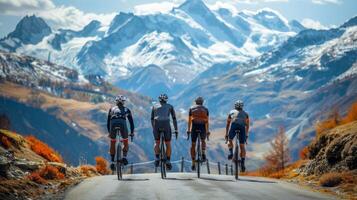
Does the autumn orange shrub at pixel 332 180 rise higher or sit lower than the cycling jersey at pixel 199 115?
lower

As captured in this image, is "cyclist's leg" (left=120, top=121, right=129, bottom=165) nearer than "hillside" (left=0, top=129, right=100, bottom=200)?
No

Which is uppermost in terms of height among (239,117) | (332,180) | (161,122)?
(239,117)

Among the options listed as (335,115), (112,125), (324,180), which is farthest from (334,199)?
(335,115)

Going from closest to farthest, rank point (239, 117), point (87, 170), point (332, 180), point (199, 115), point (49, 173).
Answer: point (332, 180) → point (49, 173) → point (239, 117) → point (199, 115) → point (87, 170)

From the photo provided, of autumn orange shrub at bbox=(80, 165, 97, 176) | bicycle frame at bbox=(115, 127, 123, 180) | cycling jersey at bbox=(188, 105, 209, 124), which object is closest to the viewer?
bicycle frame at bbox=(115, 127, 123, 180)

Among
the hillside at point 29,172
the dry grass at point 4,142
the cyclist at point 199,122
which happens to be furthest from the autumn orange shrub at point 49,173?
the cyclist at point 199,122

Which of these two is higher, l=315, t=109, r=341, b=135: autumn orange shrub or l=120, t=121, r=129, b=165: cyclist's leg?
l=315, t=109, r=341, b=135: autumn orange shrub

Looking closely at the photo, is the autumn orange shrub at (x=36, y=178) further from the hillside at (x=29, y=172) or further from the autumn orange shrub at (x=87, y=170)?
the autumn orange shrub at (x=87, y=170)

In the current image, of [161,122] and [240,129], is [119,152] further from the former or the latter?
[240,129]

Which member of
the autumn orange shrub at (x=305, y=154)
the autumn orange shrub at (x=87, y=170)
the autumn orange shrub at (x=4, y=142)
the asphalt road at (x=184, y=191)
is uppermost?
the autumn orange shrub at (x=305, y=154)

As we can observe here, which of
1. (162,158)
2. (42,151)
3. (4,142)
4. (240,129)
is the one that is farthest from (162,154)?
(42,151)

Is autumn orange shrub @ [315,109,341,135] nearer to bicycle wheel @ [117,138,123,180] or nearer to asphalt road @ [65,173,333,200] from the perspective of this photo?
bicycle wheel @ [117,138,123,180]

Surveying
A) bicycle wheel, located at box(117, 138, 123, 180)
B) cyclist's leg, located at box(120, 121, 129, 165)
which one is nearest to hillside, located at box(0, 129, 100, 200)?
bicycle wheel, located at box(117, 138, 123, 180)

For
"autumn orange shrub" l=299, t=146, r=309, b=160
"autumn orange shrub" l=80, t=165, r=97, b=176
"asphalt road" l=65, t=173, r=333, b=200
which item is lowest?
"asphalt road" l=65, t=173, r=333, b=200
